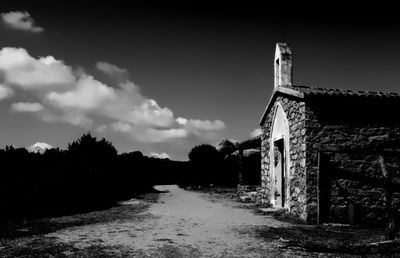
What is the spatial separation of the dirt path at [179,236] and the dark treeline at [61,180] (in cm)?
354

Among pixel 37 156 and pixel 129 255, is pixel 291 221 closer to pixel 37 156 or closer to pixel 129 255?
pixel 129 255

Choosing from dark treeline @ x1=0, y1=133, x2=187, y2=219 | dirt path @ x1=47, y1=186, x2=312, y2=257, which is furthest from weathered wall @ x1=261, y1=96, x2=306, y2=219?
dark treeline @ x1=0, y1=133, x2=187, y2=219

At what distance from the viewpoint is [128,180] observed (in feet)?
66.1

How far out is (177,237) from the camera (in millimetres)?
7535

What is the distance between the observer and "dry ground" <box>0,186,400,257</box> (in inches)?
242

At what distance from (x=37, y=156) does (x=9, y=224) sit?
6262 millimetres

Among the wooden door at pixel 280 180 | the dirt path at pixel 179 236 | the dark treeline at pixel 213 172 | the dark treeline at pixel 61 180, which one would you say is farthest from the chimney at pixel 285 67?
the dark treeline at pixel 213 172

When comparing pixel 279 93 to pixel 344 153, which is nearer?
pixel 344 153

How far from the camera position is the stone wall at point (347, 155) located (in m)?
9.77

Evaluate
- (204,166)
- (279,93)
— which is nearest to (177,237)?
(279,93)

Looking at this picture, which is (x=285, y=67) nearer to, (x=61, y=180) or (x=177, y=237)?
(x=177, y=237)

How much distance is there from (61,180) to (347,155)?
31.4 ft

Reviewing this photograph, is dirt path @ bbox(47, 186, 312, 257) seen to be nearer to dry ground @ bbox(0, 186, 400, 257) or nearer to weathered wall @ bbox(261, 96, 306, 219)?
dry ground @ bbox(0, 186, 400, 257)

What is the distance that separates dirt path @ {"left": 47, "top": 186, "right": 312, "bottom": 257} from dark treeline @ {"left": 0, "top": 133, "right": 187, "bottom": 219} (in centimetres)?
354
